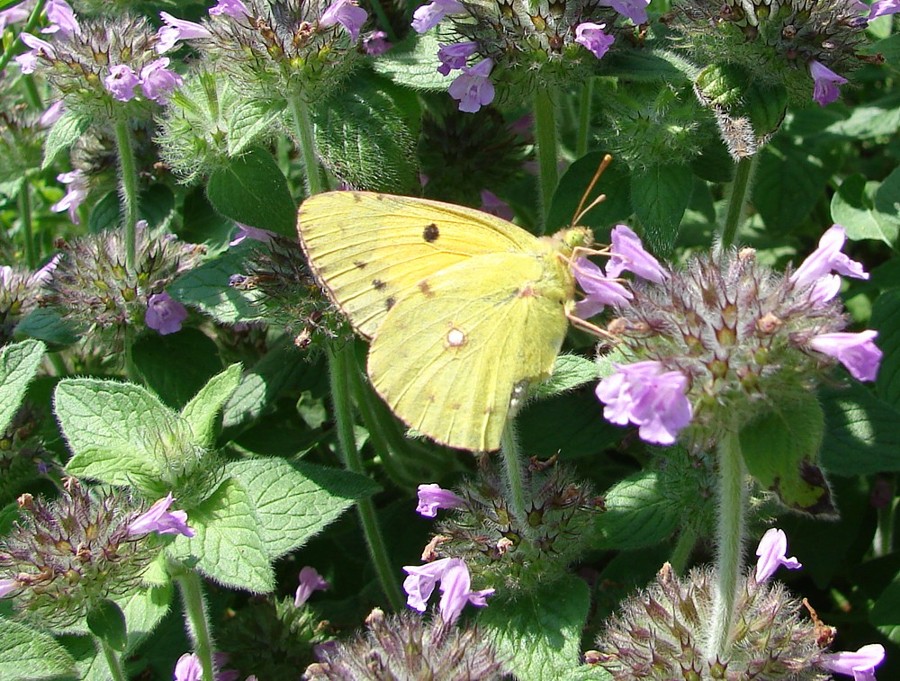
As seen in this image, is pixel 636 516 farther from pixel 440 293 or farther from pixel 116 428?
pixel 116 428

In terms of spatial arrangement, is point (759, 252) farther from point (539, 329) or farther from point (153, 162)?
point (153, 162)

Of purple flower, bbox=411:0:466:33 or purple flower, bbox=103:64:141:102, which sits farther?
purple flower, bbox=103:64:141:102

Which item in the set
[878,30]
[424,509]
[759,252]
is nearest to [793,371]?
[424,509]

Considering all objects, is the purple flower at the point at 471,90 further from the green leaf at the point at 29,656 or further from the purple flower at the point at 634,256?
the green leaf at the point at 29,656

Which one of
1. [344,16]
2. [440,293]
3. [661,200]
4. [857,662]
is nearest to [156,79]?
[344,16]

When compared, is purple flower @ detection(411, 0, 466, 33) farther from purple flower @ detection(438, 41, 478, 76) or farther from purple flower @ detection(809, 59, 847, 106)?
purple flower @ detection(809, 59, 847, 106)

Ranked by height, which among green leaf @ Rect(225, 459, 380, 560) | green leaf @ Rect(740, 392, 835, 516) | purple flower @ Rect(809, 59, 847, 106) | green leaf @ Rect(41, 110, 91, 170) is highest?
purple flower @ Rect(809, 59, 847, 106)

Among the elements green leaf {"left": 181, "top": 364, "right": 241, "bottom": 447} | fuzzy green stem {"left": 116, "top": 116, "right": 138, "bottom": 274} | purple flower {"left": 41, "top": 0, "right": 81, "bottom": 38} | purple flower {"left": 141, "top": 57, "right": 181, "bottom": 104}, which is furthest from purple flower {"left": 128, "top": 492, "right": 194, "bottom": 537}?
purple flower {"left": 41, "top": 0, "right": 81, "bottom": 38}
